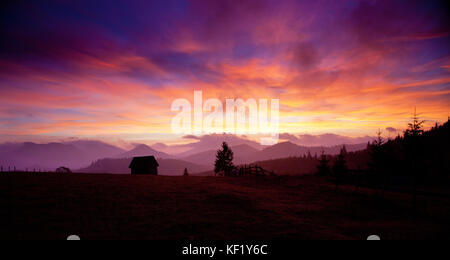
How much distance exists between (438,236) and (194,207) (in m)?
12.0

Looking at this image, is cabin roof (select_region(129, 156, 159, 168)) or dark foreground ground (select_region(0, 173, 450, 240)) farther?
cabin roof (select_region(129, 156, 159, 168))

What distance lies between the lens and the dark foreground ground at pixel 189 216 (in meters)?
8.42

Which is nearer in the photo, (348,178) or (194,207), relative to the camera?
(194,207)

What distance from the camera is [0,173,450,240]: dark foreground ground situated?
842 cm

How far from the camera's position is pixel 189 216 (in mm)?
10695

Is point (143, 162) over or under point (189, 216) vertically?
over

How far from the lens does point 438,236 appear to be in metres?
9.27

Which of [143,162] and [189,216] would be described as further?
[143,162]

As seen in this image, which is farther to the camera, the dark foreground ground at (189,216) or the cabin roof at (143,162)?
the cabin roof at (143,162)
